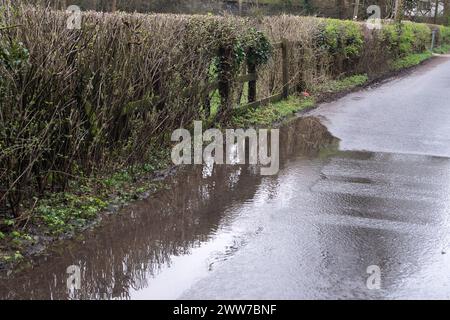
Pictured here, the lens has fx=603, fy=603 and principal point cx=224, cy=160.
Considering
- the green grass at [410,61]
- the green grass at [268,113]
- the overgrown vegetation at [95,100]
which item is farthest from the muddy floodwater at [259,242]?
the green grass at [410,61]

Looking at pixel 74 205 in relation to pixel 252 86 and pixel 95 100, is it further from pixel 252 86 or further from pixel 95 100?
pixel 252 86

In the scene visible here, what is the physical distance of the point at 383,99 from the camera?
1614 cm

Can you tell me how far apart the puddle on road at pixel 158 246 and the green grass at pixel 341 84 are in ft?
27.6

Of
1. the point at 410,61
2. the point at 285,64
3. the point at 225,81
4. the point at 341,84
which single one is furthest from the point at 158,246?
Result: the point at 410,61

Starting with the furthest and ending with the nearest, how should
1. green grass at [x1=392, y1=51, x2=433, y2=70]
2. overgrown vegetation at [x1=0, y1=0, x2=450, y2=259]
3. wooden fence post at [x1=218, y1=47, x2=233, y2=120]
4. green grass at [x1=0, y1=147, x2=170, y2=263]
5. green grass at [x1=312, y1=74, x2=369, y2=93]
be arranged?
green grass at [x1=392, y1=51, x2=433, y2=70], green grass at [x1=312, y1=74, x2=369, y2=93], wooden fence post at [x1=218, y1=47, x2=233, y2=120], overgrown vegetation at [x1=0, y1=0, x2=450, y2=259], green grass at [x1=0, y1=147, x2=170, y2=263]

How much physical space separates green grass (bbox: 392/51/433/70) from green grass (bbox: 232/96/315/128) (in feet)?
35.6

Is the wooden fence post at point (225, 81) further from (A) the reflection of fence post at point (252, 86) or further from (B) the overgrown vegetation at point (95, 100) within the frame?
(A) the reflection of fence post at point (252, 86)

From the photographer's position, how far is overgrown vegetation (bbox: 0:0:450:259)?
5625 millimetres

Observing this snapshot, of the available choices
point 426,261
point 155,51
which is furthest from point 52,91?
point 426,261

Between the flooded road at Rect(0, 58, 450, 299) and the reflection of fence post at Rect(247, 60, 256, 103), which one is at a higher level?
the reflection of fence post at Rect(247, 60, 256, 103)

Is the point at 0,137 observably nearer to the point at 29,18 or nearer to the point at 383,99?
the point at 29,18

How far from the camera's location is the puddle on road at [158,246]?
477 cm

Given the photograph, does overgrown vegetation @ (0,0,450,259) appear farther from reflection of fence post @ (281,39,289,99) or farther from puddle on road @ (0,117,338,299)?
reflection of fence post @ (281,39,289,99)

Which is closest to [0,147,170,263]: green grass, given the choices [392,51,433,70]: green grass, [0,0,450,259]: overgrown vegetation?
[0,0,450,259]: overgrown vegetation
